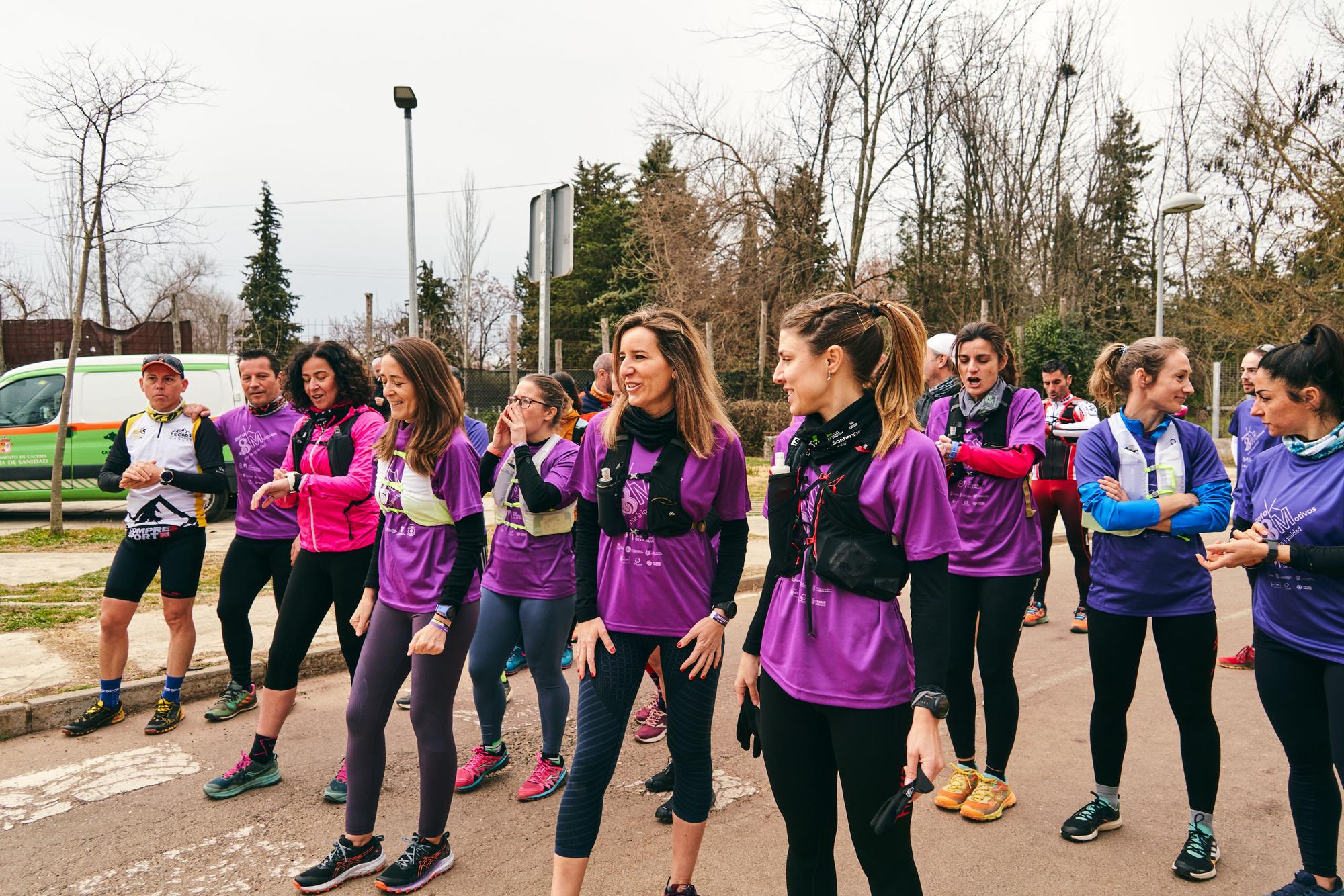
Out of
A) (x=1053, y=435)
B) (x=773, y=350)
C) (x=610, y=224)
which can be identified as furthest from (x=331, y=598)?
(x=610, y=224)

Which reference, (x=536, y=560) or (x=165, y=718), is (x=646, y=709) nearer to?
(x=536, y=560)

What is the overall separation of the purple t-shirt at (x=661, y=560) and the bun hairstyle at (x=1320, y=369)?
188 cm

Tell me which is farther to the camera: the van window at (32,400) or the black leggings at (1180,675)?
the van window at (32,400)

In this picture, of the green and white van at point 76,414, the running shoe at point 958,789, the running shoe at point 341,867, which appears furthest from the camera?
the green and white van at point 76,414

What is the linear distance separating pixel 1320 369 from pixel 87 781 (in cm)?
541

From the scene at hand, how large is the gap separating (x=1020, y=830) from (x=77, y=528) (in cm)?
1191

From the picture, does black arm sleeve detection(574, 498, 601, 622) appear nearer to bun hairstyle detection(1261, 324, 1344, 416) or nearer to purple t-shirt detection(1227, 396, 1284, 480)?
bun hairstyle detection(1261, 324, 1344, 416)

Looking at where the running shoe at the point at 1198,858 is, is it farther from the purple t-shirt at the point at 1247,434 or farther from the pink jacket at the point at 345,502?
the pink jacket at the point at 345,502

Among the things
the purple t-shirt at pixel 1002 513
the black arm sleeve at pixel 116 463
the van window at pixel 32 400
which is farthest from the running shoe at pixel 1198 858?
the van window at pixel 32 400

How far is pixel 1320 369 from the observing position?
3.05 m

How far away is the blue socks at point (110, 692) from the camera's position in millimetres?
4988

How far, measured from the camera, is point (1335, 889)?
3074 mm

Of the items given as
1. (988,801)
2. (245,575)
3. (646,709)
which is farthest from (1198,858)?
(245,575)

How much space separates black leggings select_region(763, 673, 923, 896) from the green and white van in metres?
11.6
